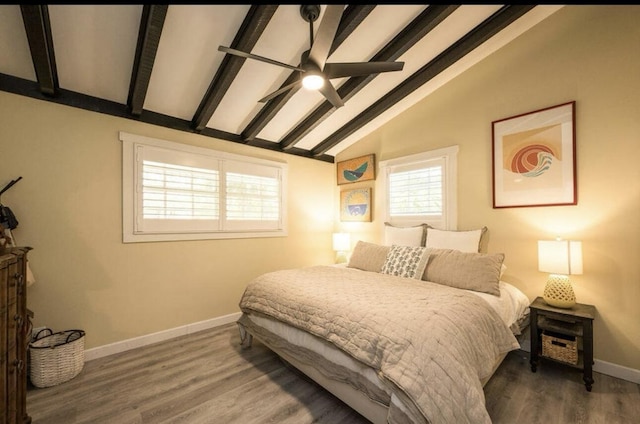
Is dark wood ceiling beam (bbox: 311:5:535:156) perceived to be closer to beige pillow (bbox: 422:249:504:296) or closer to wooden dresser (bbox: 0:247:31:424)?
→ beige pillow (bbox: 422:249:504:296)

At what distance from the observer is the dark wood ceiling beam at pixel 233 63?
208 centimetres

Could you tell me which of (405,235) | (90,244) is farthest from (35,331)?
(405,235)

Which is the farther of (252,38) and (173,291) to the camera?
(173,291)

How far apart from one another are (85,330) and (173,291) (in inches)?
31.7

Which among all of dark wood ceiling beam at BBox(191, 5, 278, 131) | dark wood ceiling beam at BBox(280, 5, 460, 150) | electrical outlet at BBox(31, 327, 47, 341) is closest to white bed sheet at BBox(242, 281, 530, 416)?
electrical outlet at BBox(31, 327, 47, 341)

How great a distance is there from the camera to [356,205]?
4.49m

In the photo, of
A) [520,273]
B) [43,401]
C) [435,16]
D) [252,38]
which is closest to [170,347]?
[43,401]

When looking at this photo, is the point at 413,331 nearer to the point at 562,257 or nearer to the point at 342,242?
the point at 562,257

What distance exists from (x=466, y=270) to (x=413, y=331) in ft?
4.23

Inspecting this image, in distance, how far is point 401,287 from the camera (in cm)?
237

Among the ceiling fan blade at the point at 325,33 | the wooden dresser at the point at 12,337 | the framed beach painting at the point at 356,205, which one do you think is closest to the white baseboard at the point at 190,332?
the wooden dresser at the point at 12,337

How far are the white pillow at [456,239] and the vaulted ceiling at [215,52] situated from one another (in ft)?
5.61

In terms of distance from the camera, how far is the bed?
1.44m

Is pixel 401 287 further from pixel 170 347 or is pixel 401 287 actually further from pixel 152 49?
pixel 152 49
